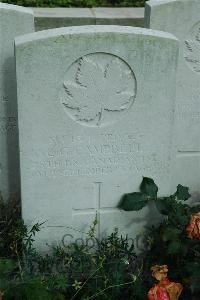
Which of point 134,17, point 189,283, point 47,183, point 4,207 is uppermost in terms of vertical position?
point 134,17

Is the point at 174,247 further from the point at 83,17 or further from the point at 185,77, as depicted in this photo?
the point at 83,17

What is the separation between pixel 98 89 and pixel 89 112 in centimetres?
14

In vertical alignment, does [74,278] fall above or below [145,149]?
below

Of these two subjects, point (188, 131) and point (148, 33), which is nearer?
point (148, 33)

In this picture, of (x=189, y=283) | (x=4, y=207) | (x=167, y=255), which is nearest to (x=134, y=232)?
(x=167, y=255)

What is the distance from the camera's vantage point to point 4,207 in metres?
3.60

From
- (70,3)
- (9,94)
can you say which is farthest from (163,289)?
(70,3)

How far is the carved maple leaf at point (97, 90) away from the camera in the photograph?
293cm

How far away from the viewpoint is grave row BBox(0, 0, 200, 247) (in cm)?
286

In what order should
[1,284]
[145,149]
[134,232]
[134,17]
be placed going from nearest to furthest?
1. [1,284]
2. [145,149]
3. [134,232]
4. [134,17]

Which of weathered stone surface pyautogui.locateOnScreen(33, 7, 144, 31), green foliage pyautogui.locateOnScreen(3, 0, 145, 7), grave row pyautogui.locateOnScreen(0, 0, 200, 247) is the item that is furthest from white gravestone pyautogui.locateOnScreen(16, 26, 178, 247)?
green foliage pyautogui.locateOnScreen(3, 0, 145, 7)

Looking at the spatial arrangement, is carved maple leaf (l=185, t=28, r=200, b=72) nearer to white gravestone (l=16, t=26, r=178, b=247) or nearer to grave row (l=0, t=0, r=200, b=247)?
grave row (l=0, t=0, r=200, b=247)

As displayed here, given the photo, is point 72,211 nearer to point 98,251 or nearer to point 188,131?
point 98,251

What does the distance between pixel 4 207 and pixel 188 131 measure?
58.1 inches
